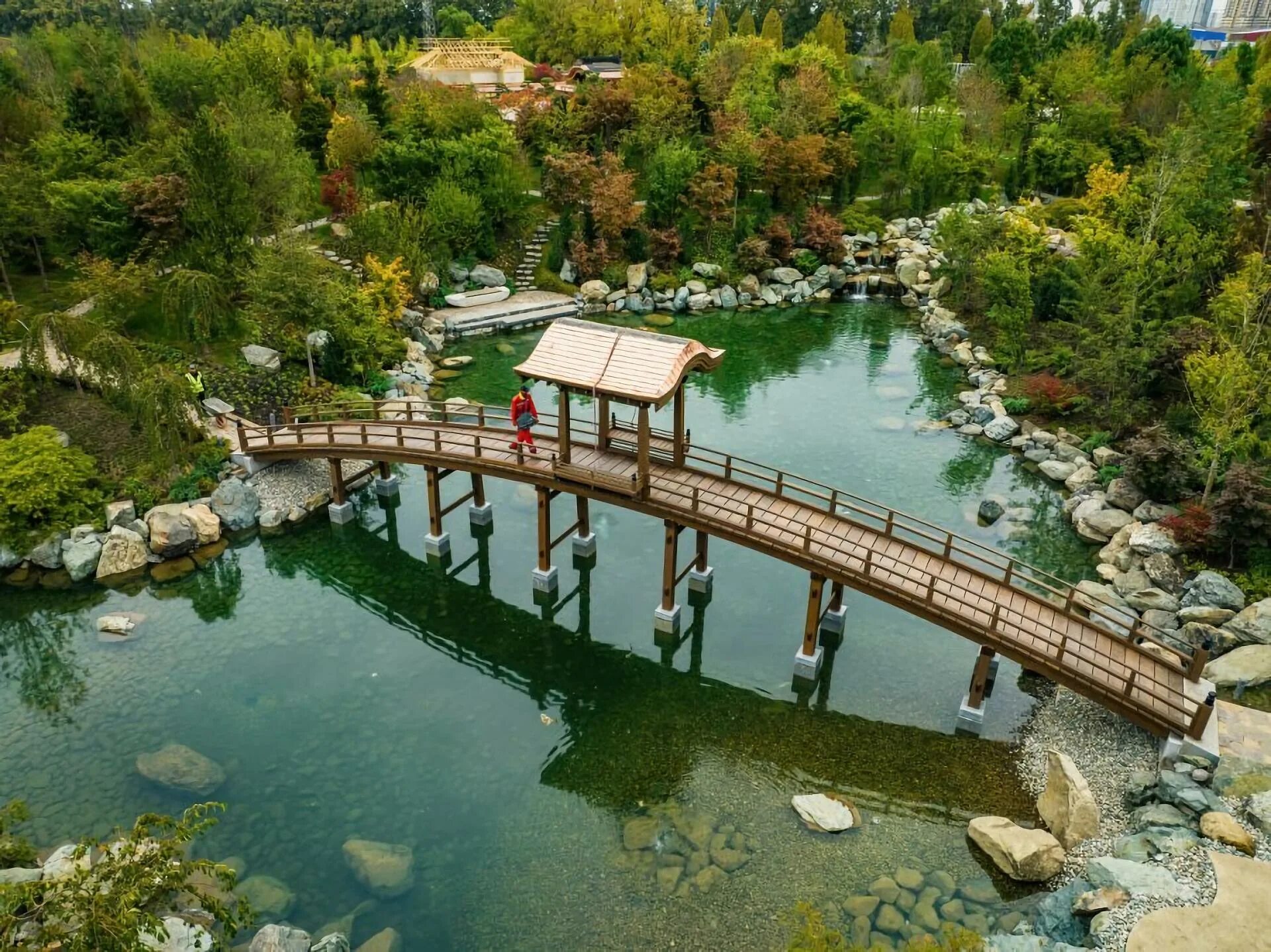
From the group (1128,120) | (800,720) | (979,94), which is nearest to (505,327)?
(800,720)

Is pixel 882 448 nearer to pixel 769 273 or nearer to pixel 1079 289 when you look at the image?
pixel 1079 289

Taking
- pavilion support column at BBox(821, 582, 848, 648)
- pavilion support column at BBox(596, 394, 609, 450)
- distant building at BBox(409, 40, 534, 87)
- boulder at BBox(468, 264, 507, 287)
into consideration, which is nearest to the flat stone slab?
pavilion support column at BBox(821, 582, 848, 648)

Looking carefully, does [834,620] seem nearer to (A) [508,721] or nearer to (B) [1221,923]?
(A) [508,721]

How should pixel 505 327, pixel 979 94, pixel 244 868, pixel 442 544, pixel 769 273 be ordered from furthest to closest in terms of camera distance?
pixel 979 94 → pixel 769 273 → pixel 505 327 → pixel 442 544 → pixel 244 868

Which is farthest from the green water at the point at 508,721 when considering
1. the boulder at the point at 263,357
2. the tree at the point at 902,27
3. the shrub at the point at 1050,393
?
the tree at the point at 902,27

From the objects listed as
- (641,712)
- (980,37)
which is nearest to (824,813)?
(641,712)

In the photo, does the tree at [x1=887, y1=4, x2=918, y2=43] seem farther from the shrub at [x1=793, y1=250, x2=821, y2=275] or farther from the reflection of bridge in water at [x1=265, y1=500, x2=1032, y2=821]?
the reflection of bridge in water at [x1=265, y1=500, x2=1032, y2=821]

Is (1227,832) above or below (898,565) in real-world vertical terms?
below
